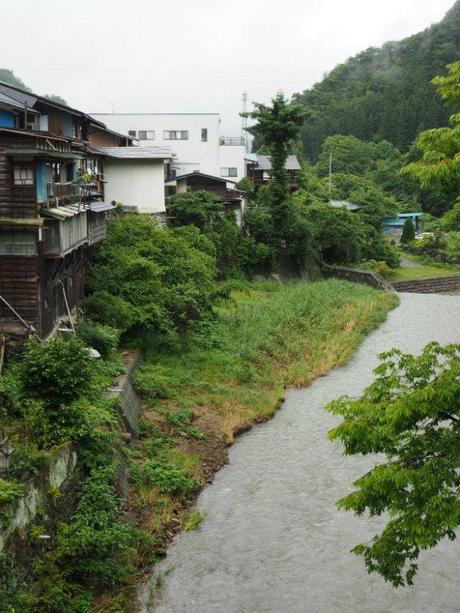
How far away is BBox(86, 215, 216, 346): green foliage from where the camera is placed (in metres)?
26.3

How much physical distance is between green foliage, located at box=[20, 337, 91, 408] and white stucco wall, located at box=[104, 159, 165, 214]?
2232cm

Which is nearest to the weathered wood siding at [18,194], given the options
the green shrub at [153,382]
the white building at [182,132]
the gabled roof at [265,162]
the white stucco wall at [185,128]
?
the green shrub at [153,382]

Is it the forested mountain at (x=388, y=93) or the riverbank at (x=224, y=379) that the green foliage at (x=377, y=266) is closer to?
Answer: the riverbank at (x=224, y=379)

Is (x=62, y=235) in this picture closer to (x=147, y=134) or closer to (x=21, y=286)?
(x=21, y=286)

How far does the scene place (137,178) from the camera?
37531 mm

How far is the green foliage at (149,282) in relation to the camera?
86.3 ft

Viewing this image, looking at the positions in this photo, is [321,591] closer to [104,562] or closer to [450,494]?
[104,562]

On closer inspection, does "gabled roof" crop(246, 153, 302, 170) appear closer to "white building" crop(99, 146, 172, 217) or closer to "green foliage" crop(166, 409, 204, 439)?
"white building" crop(99, 146, 172, 217)

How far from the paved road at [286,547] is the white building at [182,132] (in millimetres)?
37674

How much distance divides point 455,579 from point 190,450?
348 inches

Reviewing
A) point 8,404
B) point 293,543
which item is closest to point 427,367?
point 293,543

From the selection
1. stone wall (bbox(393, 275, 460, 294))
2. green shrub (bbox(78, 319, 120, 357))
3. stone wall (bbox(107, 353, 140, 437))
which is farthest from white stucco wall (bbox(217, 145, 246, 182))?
stone wall (bbox(107, 353, 140, 437))

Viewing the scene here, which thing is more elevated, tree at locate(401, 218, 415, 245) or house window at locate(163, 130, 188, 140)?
house window at locate(163, 130, 188, 140)

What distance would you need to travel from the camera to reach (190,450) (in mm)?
20312
